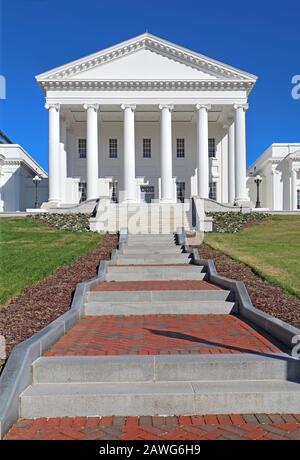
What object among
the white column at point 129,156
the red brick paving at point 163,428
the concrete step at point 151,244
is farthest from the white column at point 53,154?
the red brick paving at point 163,428

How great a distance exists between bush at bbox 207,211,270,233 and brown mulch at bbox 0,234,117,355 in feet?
42.2

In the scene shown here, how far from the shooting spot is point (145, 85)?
1545 inches

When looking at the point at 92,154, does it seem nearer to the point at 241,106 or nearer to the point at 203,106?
the point at 203,106

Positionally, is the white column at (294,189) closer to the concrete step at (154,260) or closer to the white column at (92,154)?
the white column at (92,154)

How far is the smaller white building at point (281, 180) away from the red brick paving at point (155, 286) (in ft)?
126

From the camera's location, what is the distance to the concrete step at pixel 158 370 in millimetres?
5746

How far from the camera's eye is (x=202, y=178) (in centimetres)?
3925

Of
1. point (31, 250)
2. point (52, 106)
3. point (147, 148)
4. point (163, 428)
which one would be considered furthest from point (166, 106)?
point (163, 428)

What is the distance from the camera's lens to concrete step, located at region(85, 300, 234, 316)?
9.66 m

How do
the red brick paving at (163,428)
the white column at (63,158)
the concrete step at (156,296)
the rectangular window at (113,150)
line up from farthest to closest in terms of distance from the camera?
the rectangular window at (113,150)
the white column at (63,158)
the concrete step at (156,296)
the red brick paving at (163,428)

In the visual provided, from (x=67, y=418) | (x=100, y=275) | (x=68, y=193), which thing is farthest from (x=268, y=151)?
(x=67, y=418)

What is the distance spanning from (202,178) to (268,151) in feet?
52.2

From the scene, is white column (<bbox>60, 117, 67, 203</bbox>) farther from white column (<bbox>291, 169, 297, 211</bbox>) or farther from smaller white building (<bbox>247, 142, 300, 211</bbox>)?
white column (<bbox>291, 169, 297, 211</bbox>)
